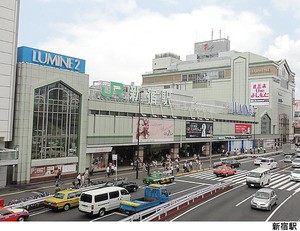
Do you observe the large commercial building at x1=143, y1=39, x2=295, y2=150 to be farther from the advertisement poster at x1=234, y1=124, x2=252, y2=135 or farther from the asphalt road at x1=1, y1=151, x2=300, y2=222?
the asphalt road at x1=1, y1=151, x2=300, y2=222

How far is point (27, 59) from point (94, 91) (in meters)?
11.8

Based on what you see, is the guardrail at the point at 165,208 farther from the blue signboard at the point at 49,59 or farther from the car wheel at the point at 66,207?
the blue signboard at the point at 49,59

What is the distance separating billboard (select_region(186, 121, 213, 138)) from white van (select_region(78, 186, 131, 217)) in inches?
1564

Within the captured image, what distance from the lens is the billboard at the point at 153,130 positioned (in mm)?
48719

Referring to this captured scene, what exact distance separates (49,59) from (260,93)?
3553 inches

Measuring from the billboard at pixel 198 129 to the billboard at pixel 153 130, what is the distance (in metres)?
6.28

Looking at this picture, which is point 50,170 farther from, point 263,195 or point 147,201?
point 263,195

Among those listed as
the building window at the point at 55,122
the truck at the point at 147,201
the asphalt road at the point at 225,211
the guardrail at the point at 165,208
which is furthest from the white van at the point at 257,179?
the building window at the point at 55,122

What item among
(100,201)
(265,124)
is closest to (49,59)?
(100,201)

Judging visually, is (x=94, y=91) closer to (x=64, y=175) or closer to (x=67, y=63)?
(x=67, y=63)

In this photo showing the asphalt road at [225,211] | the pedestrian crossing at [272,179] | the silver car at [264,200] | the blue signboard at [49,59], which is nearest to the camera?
the asphalt road at [225,211]

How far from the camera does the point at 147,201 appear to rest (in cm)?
2292
